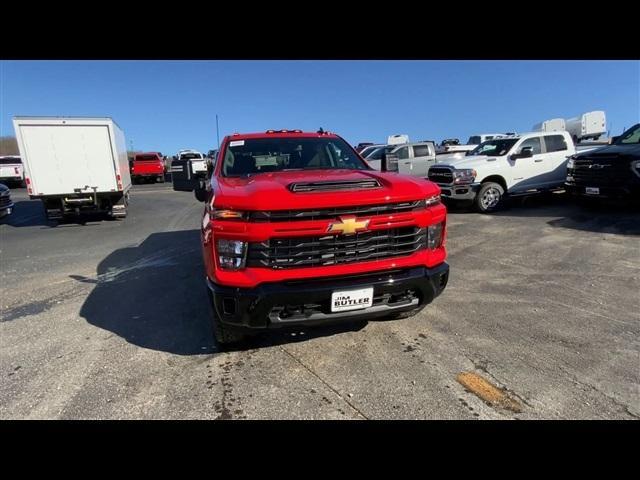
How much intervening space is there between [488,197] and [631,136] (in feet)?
11.7

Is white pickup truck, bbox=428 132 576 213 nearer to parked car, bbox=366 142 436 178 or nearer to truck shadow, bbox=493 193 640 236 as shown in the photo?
truck shadow, bbox=493 193 640 236

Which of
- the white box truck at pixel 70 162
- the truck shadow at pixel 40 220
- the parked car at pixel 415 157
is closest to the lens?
the white box truck at pixel 70 162

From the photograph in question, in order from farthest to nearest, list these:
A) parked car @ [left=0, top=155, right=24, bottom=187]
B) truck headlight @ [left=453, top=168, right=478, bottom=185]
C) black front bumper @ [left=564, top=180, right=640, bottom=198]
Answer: parked car @ [left=0, top=155, right=24, bottom=187], truck headlight @ [left=453, top=168, right=478, bottom=185], black front bumper @ [left=564, top=180, right=640, bottom=198]

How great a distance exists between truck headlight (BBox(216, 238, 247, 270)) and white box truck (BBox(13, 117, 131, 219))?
33.6ft

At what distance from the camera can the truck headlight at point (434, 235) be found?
3.05m

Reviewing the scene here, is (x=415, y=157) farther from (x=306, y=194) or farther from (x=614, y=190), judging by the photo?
(x=306, y=194)

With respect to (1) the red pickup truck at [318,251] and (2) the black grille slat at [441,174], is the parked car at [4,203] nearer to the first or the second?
(1) the red pickup truck at [318,251]

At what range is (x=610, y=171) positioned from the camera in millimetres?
8250

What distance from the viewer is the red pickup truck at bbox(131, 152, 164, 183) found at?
27.1 metres

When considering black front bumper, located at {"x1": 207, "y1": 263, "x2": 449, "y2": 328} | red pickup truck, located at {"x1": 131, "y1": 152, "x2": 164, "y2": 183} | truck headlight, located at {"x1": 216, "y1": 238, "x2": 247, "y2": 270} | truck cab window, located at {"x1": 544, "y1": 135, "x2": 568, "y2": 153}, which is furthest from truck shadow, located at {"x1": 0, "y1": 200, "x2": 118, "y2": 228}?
red pickup truck, located at {"x1": 131, "y1": 152, "x2": 164, "y2": 183}

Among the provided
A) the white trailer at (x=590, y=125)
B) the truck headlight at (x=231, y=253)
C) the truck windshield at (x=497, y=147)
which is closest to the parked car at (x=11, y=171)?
the truck windshield at (x=497, y=147)

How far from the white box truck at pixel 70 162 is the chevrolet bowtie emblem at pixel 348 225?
10.7 metres
